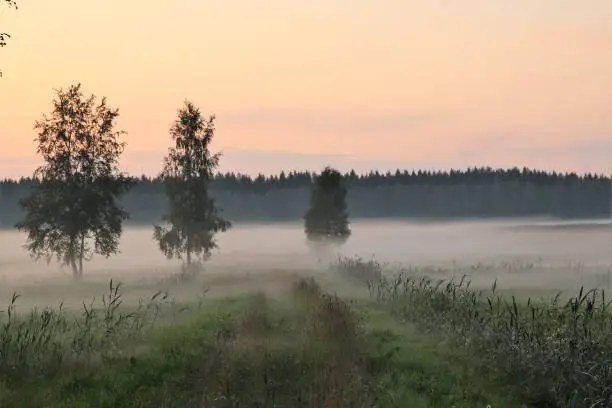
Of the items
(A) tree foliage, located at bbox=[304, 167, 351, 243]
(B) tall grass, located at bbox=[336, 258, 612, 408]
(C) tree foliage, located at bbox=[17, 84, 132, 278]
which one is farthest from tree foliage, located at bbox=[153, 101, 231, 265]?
(B) tall grass, located at bbox=[336, 258, 612, 408]

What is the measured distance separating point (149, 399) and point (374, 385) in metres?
3.63

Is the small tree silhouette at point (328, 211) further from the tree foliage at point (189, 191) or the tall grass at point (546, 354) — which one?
the tall grass at point (546, 354)

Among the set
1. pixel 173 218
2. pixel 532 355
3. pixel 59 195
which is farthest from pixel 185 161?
pixel 532 355

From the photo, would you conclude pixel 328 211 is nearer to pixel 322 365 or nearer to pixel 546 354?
pixel 322 365

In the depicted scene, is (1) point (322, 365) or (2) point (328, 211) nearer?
(1) point (322, 365)

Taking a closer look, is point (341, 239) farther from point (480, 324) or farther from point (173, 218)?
point (480, 324)

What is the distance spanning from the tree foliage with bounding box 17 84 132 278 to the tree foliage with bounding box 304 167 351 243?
32.3m

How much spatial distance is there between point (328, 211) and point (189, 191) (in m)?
25.0

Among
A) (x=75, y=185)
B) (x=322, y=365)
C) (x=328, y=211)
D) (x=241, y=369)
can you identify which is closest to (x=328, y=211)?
(x=328, y=211)

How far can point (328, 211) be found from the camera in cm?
6706

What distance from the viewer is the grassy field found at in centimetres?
894

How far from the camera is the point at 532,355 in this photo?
10.5 meters

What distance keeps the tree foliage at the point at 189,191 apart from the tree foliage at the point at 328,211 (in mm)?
22402

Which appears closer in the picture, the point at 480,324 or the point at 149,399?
the point at 149,399
